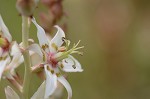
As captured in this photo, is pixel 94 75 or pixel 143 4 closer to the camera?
pixel 94 75

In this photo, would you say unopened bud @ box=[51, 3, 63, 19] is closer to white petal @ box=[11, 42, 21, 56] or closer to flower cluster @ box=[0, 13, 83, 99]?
flower cluster @ box=[0, 13, 83, 99]

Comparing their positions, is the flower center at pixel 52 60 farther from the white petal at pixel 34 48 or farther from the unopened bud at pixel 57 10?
the unopened bud at pixel 57 10

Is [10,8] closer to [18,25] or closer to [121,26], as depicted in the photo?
[18,25]

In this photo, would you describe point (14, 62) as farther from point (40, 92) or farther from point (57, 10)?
point (57, 10)

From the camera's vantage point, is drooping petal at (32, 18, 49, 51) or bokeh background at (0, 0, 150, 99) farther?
bokeh background at (0, 0, 150, 99)

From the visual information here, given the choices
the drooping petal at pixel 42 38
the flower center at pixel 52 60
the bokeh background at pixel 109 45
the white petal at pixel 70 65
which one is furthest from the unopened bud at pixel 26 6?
the bokeh background at pixel 109 45

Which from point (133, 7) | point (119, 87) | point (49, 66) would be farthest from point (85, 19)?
point (49, 66)

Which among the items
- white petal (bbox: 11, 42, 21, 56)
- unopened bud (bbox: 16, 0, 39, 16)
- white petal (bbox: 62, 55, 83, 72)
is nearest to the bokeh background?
white petal (bbox: 62, 55, 83, 72)
